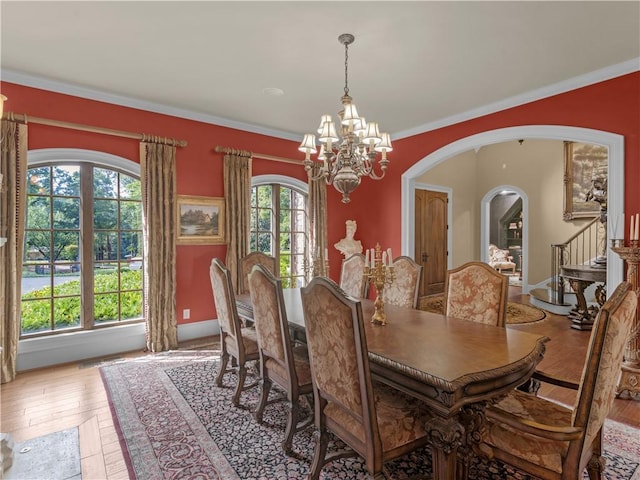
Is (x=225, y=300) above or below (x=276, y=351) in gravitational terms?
above

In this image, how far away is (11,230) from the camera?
3.23m

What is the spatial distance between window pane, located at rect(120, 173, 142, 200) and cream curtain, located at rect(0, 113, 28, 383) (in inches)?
36.2

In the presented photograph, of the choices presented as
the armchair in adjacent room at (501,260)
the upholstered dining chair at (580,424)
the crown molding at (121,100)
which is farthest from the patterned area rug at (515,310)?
the armchair in adjacent room at (501,260)

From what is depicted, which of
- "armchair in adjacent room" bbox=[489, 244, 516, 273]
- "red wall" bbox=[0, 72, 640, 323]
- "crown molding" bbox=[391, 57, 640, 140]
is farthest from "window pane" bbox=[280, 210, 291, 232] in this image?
"armchair in adjacent room" bbox=[489, 244, 516, 273]

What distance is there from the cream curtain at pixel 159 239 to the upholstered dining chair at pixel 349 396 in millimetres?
2887

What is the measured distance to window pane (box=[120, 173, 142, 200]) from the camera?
4.07 m

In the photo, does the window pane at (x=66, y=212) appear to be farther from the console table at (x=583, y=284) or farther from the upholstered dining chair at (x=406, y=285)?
the console table at (x=583, y=284)

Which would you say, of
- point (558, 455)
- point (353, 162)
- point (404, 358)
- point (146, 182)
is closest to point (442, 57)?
point (353, 162)

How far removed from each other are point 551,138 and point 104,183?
500cm

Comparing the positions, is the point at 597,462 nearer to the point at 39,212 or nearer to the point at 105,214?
the point at 105,214

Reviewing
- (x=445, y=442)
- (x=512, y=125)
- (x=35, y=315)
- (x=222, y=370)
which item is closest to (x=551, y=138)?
(x=512, y=125)

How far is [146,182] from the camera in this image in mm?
3984

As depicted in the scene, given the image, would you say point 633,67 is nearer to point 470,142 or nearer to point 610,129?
point 610,129

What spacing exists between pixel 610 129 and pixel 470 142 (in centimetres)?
142
